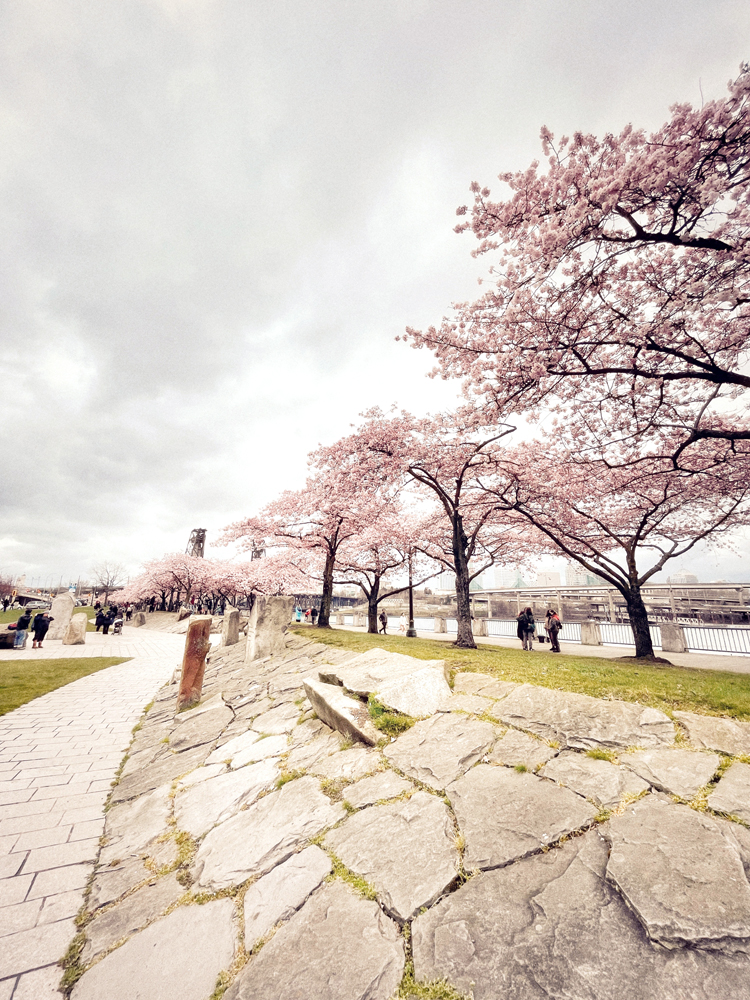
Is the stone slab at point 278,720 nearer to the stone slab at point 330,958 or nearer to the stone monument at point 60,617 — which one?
the stone slab at point 330,958

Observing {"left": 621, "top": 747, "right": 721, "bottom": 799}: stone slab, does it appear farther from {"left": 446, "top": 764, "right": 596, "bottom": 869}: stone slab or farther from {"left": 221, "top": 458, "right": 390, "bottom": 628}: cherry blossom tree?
{"left": 221, "top": 458, "right": 390, "bottom": 628}: cherry blossom tree

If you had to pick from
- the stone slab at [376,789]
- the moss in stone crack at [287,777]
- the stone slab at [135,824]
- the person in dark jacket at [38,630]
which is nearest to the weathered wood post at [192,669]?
the stone slab at [135,824]

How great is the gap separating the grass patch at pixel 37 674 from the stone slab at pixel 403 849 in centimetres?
861

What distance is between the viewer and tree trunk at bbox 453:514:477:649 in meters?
11.8

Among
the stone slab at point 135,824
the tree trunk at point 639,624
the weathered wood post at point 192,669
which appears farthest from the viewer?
the tree trunk at point 639,624

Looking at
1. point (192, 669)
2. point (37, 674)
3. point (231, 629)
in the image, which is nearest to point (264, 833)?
point (192, 669)

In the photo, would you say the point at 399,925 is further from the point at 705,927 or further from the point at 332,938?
the point at 705,927

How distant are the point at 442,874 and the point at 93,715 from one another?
837 cm

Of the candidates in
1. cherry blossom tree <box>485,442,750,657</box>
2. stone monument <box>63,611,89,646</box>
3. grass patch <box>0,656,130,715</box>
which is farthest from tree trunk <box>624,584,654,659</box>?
stone monument <box>63,611,89,646</box>

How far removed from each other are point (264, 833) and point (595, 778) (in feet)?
8.56

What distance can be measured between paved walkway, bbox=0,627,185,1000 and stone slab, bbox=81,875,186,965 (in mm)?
163

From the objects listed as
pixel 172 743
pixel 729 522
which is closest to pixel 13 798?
pixel 172 743

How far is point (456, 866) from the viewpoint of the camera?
2.42 m

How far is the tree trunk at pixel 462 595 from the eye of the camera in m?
11.8
